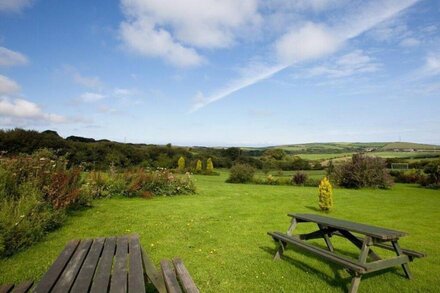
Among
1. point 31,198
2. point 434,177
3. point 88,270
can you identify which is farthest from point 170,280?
point 434,177

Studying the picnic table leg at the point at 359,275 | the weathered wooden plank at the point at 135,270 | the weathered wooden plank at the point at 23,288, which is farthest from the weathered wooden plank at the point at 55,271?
the picnic table leg at the point at 359,275

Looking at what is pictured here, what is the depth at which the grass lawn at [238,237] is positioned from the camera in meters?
5.61

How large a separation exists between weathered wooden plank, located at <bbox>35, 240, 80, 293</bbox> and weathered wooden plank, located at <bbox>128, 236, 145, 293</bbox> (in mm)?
704

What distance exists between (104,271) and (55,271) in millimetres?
506

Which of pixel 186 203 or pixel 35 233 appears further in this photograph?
pixel 186 203

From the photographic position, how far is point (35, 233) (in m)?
7.70

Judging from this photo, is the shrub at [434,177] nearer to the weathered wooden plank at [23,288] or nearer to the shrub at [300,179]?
the shrub at [300,179]

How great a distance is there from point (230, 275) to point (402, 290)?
2843 millimetres

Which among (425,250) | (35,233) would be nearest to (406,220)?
Result: (425,250)

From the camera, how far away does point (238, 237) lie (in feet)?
27.4

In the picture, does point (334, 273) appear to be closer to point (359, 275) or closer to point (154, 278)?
point (359, 275)

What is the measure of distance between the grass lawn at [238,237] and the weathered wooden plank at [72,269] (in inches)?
80.0

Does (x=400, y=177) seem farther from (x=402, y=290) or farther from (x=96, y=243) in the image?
(x=96, y=243)

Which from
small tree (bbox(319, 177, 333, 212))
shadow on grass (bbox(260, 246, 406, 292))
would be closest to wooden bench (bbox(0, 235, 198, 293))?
shadow on grass (bbox(260, 246, 406, 292))
